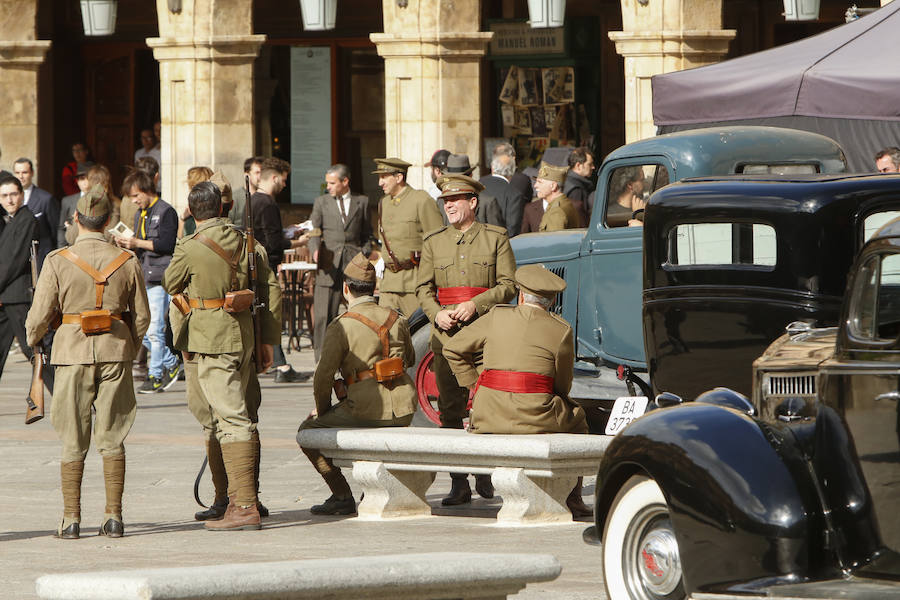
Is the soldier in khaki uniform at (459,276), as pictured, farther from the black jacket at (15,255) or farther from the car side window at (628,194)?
the black jacket at (15,255)

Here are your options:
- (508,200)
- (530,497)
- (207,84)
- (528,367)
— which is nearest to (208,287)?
(528,367)

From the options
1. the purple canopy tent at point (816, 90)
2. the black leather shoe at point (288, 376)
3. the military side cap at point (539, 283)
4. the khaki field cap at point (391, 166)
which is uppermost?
the purple canopy tent at point (816, 90)

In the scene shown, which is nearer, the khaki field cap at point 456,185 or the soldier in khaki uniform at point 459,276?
the soldier in khaki uniform at point 459,276

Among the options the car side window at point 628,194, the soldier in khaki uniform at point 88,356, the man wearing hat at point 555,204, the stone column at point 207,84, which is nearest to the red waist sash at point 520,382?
the soldier in khaki uniform at point 88,356

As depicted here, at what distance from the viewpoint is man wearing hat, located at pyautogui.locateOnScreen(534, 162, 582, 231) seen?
533 inches

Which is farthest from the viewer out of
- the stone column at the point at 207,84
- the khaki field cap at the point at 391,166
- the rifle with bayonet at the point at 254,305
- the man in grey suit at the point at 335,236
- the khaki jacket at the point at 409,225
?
the stone column at the point at 207,84

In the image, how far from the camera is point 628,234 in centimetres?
1113

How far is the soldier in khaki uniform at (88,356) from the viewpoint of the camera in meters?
9.29

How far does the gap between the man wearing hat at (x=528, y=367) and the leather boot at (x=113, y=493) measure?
1.81m

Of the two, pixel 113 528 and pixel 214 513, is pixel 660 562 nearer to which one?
pixel 113 528

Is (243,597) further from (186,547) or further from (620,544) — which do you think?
(186,547)

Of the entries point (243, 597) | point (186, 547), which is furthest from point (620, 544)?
point (186, 547)

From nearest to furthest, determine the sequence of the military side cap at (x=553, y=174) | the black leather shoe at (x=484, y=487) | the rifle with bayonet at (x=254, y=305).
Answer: the rifle with bayonet at (x=254, y=305) < the black leather shoe at (x=484, y=487) < the military side cap at (x=553, y=174)

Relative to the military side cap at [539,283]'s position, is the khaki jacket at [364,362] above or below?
below
